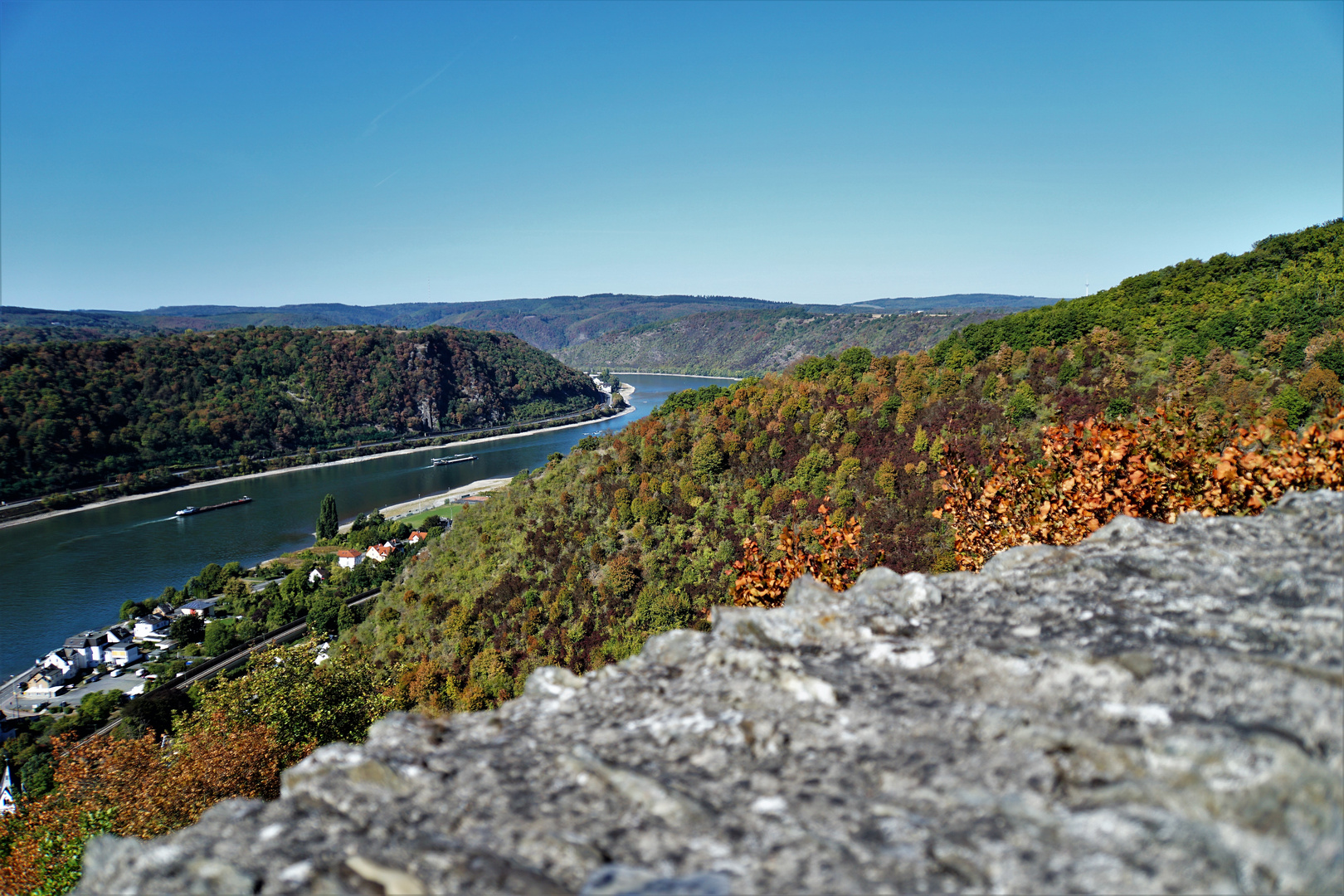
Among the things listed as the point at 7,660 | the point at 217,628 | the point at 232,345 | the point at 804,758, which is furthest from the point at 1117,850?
the point at 232,345

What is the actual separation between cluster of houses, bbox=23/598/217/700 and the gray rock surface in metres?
41.2

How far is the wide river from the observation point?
4431cm

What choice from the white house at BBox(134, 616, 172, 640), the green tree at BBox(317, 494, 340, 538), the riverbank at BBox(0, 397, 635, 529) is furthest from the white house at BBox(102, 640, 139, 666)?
the riverbank at BBox(0, 397, 635, 529)

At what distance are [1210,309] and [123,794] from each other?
41.5 metres

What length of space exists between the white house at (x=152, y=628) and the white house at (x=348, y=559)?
10.4 m

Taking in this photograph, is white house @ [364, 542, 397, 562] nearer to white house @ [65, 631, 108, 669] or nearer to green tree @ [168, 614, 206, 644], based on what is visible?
green tree @ [168, 614, 206, 644]

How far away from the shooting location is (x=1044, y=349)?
3406 centimetres

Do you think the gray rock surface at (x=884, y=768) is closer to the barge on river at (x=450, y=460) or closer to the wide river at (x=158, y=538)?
the wide river at (x=158, y=538)

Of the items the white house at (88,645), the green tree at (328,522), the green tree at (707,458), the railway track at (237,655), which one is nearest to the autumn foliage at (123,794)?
the railway track at (237,655)

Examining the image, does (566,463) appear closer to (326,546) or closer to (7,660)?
(326,546)

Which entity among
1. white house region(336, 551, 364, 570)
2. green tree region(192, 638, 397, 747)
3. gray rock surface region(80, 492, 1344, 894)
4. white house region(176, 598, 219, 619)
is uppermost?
Result: gray rock surface region(80, 492, 1344, 894)

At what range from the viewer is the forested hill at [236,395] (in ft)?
276

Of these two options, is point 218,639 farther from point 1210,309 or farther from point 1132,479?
point 1210,309

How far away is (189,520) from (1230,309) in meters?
83.6
